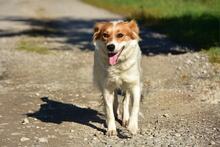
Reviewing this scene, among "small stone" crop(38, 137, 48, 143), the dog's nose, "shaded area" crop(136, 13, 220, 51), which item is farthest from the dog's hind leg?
"shaded area" crop(136, 13, 220, 51)

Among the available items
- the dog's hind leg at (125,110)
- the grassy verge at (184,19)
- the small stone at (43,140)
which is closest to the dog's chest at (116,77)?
the dog's hind leg at (125,110)

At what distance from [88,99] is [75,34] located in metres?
12.1

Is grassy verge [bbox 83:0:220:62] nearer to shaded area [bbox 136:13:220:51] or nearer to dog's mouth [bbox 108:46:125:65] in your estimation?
shaded area [bbox 136:13:220:51]

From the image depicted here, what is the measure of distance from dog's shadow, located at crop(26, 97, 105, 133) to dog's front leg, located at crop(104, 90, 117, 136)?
0.26 meters

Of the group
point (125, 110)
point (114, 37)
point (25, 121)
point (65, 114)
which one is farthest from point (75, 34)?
point (114, 37)

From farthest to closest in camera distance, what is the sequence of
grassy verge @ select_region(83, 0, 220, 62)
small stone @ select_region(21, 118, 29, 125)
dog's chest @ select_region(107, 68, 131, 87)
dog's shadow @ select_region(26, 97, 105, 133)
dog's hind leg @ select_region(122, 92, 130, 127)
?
grassy verge @ select_region(83, 0, 220, 62) < dog's shadow @ select_region(26, 97, 105, 133) < small stone @ select_region(21, 118, 29, 125) < dog's hind leg @ select_region(122, 92, 130, 127) < dog's chest @ select_region(107, 68, 131, 87)

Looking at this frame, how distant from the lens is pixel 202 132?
766 centimetres

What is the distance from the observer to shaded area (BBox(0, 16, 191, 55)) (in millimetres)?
16391

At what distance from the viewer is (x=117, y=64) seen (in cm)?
772

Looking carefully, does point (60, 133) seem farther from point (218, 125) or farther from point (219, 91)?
point (219, 91)

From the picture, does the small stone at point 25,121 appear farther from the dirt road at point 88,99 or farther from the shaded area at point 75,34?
the shaded area at point 75,34

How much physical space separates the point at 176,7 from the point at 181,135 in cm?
1933

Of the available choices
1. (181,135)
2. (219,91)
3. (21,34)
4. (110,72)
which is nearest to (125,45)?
(110,72)

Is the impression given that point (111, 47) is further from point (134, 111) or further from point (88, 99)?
point (88, 99)
